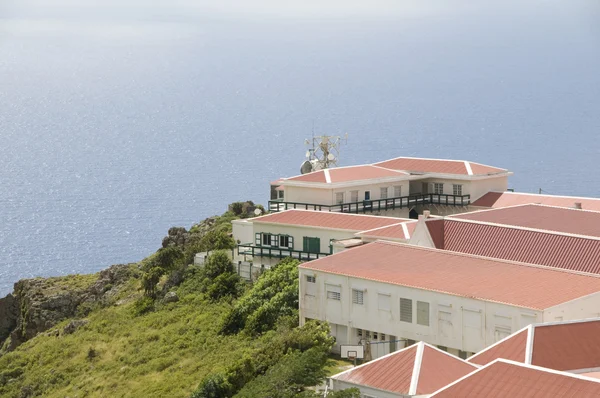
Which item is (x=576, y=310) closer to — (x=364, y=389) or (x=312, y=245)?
(x=364, y=389)

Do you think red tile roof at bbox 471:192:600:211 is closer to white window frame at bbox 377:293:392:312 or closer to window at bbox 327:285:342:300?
window at bbox 327:285:342:300

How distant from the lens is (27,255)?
13762 cm

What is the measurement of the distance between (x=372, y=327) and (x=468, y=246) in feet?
27.6

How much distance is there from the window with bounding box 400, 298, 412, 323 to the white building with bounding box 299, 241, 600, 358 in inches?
1.6

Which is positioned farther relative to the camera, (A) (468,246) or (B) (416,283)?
(A) (468,246)

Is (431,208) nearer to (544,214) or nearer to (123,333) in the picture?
(544,214)

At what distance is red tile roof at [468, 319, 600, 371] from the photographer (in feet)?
154

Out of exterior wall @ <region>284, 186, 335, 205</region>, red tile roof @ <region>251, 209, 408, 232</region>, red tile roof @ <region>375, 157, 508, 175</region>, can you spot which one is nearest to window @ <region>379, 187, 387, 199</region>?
red tile roof @ <region>375, 157, 508, 175</region>

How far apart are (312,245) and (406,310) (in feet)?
48.3

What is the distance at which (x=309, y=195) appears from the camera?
266ft

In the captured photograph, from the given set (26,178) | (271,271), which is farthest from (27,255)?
(271,271)

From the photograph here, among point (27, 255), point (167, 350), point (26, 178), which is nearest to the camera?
point (167, 350)

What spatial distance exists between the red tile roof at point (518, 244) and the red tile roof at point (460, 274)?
3.57m

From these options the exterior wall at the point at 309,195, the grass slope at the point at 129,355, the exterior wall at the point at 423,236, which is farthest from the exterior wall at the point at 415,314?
the exterior wall at the point at 309,195
